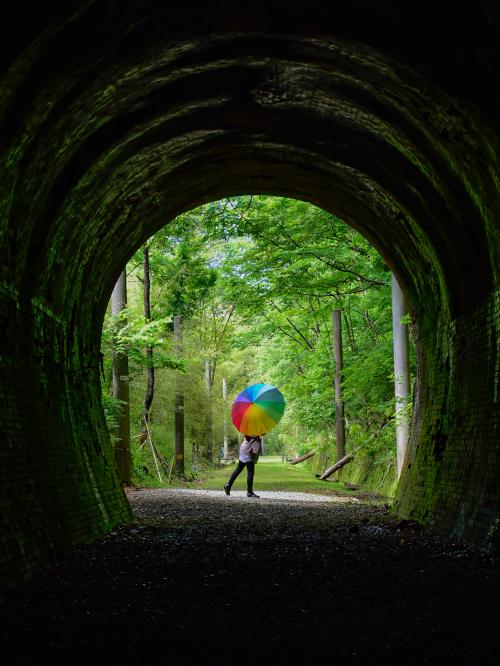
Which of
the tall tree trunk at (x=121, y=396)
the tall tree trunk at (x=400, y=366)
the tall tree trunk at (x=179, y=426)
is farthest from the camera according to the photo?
the tall tree trunk at (x=179, y=426)

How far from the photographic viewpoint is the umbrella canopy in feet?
57.9

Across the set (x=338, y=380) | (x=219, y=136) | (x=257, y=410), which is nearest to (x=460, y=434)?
(x=219, y=136)

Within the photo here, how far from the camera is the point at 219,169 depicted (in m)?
11.1

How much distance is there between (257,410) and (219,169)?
8.14 metres

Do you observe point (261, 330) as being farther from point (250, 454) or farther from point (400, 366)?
point (400, 366)

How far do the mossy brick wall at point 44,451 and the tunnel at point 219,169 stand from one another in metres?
0.03

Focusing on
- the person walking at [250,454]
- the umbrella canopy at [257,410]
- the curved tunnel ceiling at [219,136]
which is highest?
the curved tunnel ceiling at [219,136]

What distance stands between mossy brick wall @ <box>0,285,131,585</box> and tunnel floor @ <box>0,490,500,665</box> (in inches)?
10.2

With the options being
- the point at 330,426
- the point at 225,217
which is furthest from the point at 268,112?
the point at 330,426

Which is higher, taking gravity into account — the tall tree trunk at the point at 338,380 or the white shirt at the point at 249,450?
the tall tree trunk at the point at 338,380

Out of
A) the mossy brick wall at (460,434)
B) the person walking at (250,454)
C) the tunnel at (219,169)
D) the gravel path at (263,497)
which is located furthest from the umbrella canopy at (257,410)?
the mossy brick wall at (460,434)

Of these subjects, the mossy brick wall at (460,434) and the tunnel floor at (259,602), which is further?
the mossy brick wall at (460,434)

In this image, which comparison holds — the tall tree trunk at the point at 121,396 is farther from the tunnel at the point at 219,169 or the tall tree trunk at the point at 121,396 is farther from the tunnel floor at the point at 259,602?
the tunnel floor at the point at 259,602

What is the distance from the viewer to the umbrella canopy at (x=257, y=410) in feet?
57.9
